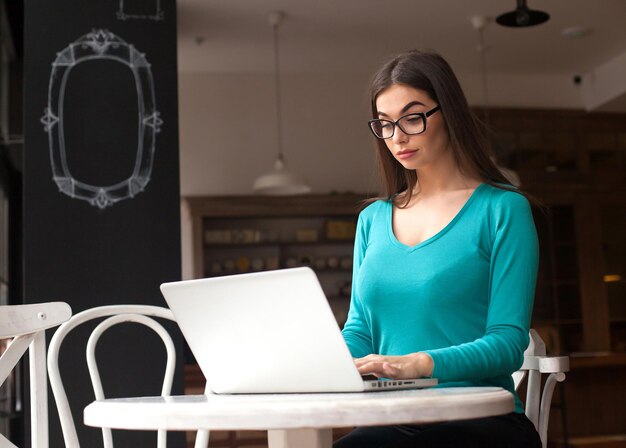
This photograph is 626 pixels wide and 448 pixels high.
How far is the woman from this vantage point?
4.69 feet

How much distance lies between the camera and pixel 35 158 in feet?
10.9

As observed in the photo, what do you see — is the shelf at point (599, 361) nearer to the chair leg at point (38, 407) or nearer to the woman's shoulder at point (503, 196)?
the woman's shoulder at point (503, 196)

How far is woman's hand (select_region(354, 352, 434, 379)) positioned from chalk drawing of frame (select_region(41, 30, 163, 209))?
7.50ft

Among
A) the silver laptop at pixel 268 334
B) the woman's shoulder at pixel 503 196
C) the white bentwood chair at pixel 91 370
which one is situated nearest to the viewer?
the silver laptop at pixel 268 334

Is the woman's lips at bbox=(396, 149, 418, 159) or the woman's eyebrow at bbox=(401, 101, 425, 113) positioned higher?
the woman's eyebrow at bbox=(401, 101, 425, 113)

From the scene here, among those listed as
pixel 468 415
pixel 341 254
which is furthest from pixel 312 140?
pixel 468 415

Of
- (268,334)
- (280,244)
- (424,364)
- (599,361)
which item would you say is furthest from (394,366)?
(280,244)

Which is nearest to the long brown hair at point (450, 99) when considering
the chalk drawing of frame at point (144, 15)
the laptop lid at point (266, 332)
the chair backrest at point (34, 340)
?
the laptop lid at point (266, 332)

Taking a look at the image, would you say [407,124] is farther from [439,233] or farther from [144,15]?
[144,15]

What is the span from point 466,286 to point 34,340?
817 mm

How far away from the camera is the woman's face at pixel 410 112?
1602mm

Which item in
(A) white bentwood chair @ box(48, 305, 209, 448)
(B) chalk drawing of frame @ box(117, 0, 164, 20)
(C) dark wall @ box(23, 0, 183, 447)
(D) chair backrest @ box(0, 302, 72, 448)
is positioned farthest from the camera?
(B) chalk drawing of frame @ box(117, 0, 164, 20)

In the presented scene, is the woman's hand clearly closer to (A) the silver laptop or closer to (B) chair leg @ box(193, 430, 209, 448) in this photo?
(A) the silver laptop

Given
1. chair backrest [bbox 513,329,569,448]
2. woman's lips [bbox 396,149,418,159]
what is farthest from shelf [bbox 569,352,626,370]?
woman's lips [bbox 396,149,418,159]
